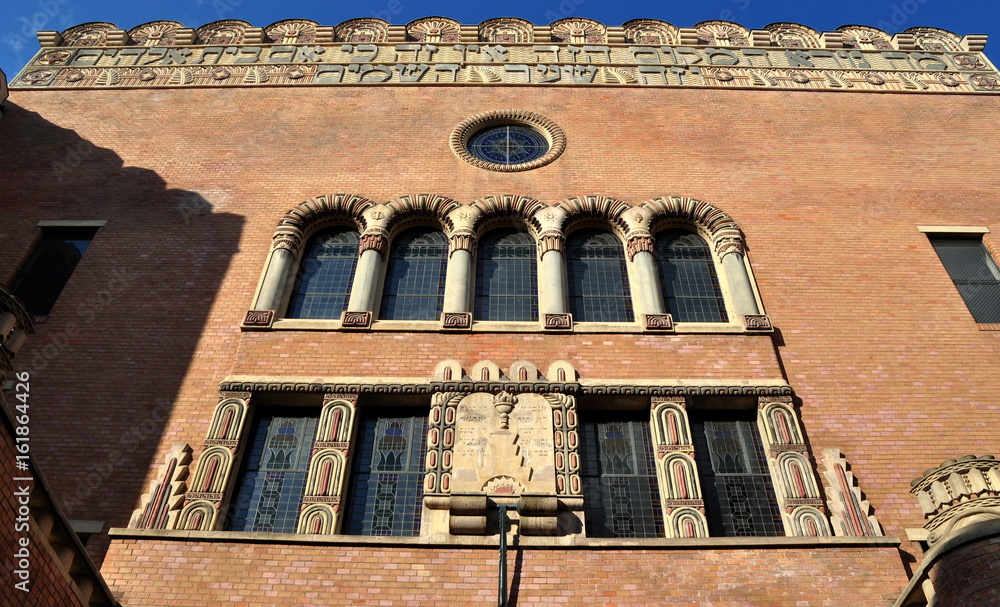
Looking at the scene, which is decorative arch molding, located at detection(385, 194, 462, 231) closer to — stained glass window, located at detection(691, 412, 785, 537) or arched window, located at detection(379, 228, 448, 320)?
arched window, located at detection(379, 228, 448, 320)

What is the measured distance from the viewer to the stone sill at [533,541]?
8172 mm

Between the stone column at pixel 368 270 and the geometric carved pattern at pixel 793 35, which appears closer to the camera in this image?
the stone column at pixel 368 270

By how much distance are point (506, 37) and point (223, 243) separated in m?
8.70

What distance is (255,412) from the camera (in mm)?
10117

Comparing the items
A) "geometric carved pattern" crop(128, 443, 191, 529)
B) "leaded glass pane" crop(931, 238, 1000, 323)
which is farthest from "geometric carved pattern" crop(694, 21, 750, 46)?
"geometric carved pattern" crop(128, 443, 191, 529)

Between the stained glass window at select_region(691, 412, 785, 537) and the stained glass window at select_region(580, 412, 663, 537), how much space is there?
69 cm

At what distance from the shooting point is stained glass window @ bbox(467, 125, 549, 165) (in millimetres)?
14039

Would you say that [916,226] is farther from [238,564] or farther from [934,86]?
[238,564]

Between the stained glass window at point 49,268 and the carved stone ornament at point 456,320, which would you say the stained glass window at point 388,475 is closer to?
the carved stone ornament at point 456,320

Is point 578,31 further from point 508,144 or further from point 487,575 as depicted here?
point 487,575

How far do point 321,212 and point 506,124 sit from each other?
439 cm

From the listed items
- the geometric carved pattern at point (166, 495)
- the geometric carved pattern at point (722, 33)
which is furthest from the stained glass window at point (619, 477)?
the geometric carved pattern at point (722, 33)

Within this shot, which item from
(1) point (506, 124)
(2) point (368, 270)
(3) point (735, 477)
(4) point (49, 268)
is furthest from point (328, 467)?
(1) point (506, 124)

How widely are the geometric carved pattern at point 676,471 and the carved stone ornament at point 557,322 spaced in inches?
65.9
